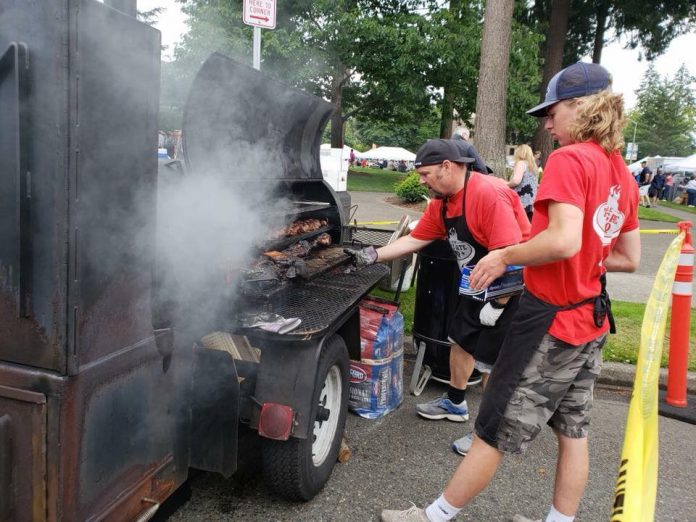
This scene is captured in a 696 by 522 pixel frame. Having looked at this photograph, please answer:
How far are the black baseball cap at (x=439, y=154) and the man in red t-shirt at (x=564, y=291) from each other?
33.2 inches

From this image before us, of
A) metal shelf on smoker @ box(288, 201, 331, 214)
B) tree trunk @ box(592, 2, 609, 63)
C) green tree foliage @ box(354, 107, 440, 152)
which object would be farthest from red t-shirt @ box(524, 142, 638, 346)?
green tree foliage @ box(354, 107, 440, 152)

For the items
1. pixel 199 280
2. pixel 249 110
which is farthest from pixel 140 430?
pixel 249 110

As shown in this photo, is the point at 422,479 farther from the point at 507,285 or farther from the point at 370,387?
the point at 507,285

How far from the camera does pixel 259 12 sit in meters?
4.40

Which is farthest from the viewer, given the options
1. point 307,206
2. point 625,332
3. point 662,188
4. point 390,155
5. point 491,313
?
point 390,155

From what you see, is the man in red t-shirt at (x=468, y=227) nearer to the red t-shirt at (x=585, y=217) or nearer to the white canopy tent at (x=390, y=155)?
→ the red t-shirt at (x=585, y=217)

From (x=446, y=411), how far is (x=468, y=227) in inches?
52.9

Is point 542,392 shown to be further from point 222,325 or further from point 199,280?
point 199,280

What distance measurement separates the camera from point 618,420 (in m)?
3.72

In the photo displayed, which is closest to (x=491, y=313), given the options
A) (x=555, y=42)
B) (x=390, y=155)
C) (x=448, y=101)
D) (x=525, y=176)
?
(x=525, y=176)

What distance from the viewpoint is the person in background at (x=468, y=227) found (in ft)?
9.59

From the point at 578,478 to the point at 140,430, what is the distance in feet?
5.87

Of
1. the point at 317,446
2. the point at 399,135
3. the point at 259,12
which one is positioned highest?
the point at 399,135

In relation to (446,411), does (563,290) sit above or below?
above
